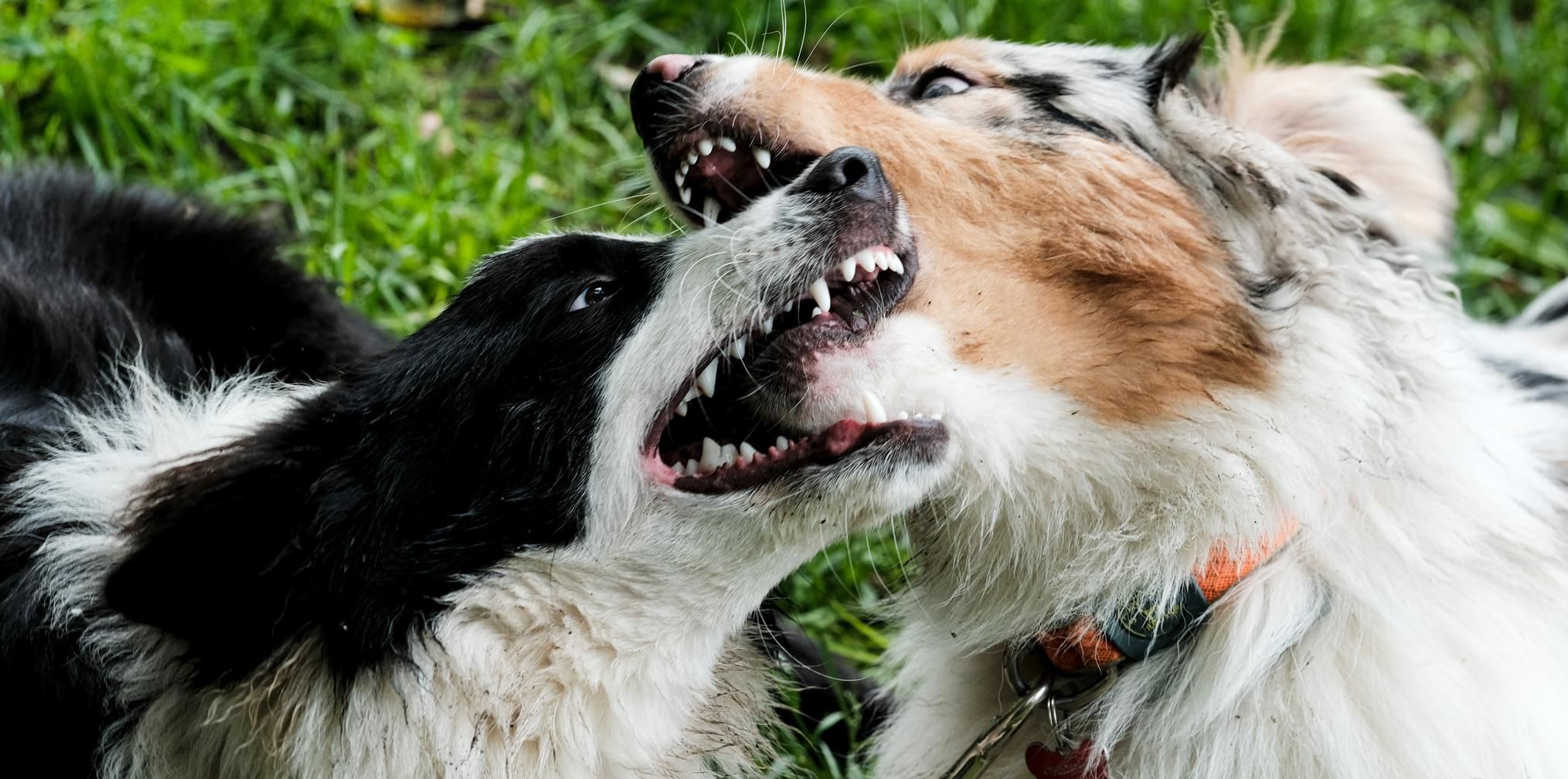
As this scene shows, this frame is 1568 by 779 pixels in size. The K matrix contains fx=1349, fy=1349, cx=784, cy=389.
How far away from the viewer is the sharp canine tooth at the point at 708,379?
234cm

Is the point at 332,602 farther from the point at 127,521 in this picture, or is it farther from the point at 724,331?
the point at 724,331

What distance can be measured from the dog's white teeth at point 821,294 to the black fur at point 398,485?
0.29m

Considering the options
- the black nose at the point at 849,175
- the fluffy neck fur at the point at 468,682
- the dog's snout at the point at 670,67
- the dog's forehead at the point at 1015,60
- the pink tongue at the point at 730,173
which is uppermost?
the dog's snout at the point at 670,67

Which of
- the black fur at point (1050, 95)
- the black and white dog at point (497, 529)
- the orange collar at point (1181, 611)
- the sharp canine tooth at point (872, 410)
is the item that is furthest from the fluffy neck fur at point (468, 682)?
the black fur at point (1050, 95)

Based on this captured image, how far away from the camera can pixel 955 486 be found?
7.95ft

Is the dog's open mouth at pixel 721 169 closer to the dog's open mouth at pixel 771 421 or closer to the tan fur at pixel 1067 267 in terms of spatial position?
the tan fur at pixel 1067 267

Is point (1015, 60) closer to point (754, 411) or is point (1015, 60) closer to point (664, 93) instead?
point (664, 93)

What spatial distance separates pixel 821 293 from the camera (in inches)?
92.7

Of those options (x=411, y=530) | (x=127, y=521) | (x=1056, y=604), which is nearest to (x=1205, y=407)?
(x=1056, y=604)

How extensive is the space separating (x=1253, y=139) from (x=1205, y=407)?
605 millimetres

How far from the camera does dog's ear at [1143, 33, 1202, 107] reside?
2762 millimetres

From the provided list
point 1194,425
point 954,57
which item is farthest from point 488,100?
point 1194,425

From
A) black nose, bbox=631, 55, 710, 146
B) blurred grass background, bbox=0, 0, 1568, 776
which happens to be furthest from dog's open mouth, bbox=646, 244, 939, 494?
blurred grass background, bbox=0, 0, 1568, 776

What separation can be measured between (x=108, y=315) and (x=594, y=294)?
1470mm
